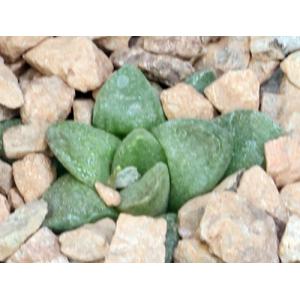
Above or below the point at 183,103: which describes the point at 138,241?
below

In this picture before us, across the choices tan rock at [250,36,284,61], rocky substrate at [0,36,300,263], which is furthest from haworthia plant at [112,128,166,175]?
tan rock at [250,36,284,61]

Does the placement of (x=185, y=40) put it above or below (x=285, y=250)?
above

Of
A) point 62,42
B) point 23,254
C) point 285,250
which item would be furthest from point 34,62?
point 285,250

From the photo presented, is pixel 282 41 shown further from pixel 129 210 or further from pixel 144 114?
pixel 129 210

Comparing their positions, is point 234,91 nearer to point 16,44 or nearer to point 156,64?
point 156,64

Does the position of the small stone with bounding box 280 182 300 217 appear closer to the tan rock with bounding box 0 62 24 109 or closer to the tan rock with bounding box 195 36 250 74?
Result: the tan rock with bounding box 195 36 250 74

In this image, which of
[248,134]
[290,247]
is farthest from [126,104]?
[290,247]
